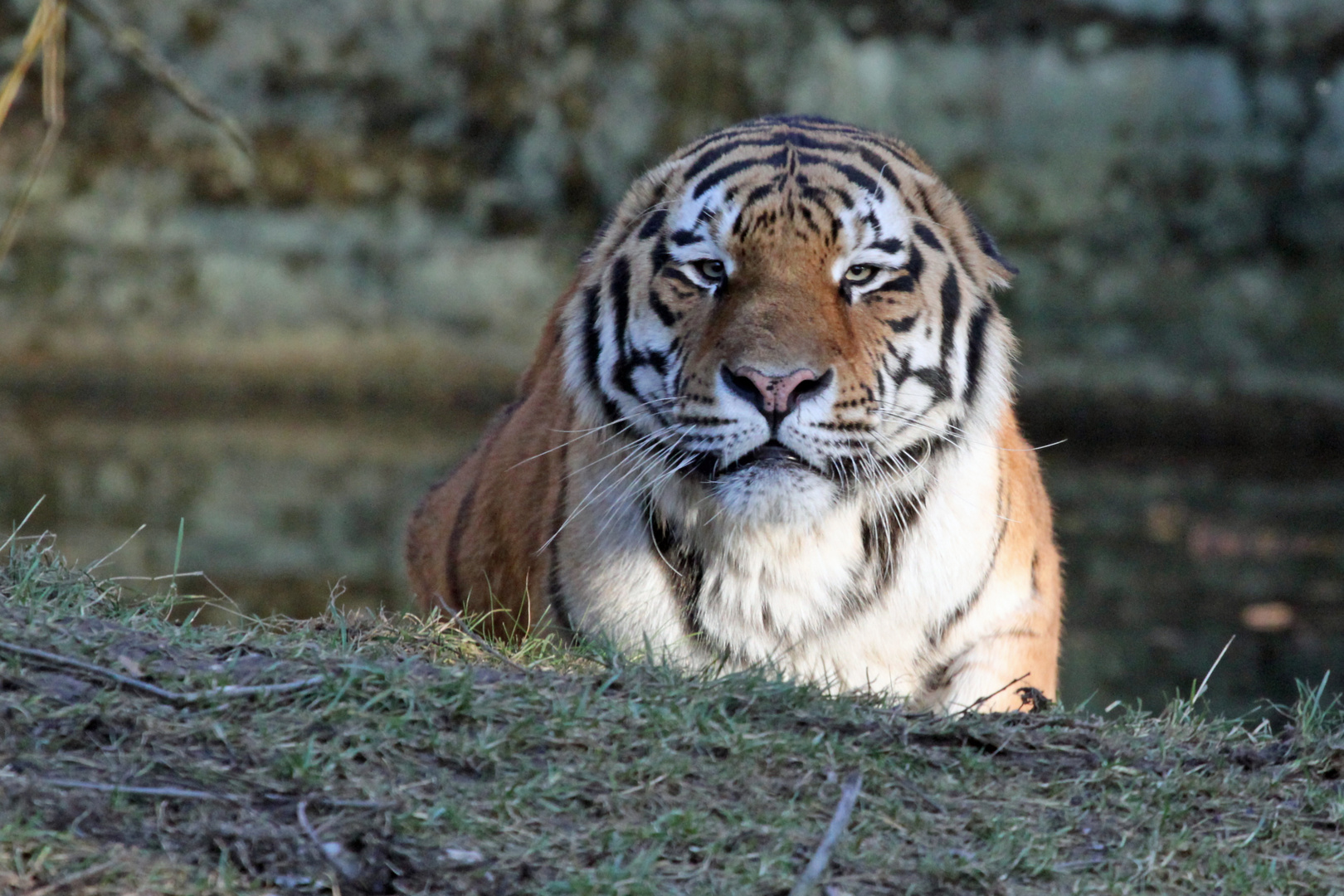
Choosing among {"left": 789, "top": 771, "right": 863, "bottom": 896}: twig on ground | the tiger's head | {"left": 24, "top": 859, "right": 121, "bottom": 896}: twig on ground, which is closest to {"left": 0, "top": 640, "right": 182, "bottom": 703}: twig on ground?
{"left": 24, "top": 859, "right": 121, "bottom": 896}: twig on ground

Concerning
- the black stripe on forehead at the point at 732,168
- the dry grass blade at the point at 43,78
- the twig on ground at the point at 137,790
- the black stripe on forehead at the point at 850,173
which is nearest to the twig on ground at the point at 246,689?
the twig on ground at the point at 137,790

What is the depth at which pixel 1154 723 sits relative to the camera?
2.07 m

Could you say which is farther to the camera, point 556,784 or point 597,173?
point 597,173

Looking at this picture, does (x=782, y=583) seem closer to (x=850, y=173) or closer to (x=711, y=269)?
(x=711, y=269)

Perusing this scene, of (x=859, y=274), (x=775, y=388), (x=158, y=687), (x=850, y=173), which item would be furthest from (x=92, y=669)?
(x=850, y=173)

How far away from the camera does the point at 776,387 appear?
2230 mm

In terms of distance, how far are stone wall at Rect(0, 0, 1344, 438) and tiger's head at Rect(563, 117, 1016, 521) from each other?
423 centimetres

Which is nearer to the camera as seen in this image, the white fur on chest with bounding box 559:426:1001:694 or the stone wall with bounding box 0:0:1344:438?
the white fur on chest with bounding box 559:426:1001:694

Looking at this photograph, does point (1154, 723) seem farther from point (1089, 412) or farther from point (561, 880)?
point (1089, 412)

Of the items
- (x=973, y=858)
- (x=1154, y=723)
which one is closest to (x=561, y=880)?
(x=973, y=858)

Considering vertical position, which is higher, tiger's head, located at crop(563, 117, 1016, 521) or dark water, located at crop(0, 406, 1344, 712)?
tiger's head, located at crop(563, 117, 1016, 521)

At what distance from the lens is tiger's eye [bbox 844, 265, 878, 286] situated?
2.45 metres

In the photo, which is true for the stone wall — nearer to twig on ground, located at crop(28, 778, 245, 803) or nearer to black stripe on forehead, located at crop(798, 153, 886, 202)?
black stripe on forehead, located at crop(798, 153, 886, 202)

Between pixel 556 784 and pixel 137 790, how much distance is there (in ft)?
1.39
